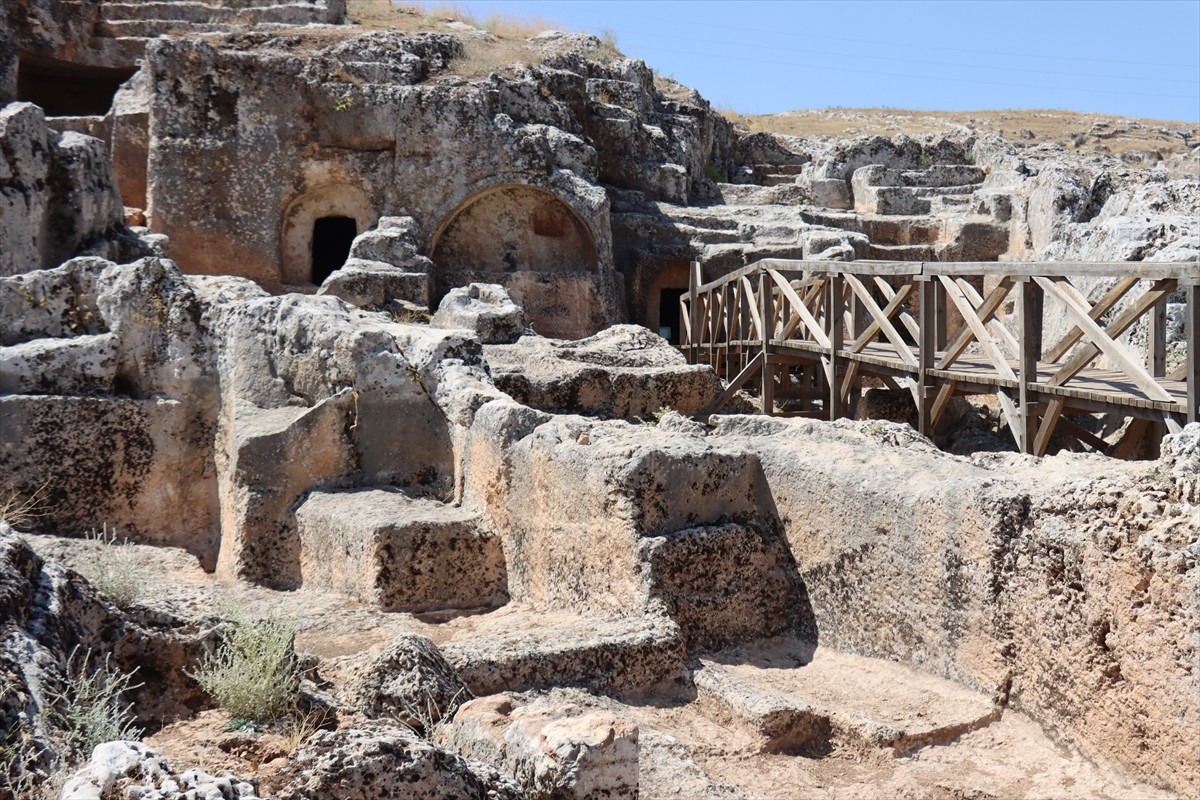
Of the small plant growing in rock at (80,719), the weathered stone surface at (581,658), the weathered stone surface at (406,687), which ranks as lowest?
the weathered stone surface at (581,658)

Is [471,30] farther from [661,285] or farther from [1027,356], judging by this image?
[1027,356]

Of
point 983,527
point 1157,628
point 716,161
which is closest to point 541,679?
point 983,527

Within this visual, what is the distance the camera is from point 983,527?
4.18m

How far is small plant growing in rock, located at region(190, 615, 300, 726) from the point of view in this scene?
349cm

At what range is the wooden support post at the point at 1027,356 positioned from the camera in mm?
7457

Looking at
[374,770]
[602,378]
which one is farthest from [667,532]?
[602,378]

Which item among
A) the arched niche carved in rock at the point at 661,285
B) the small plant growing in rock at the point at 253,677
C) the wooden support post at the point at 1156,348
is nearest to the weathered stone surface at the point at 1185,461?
the small plant growing in rock at the point at 253,677

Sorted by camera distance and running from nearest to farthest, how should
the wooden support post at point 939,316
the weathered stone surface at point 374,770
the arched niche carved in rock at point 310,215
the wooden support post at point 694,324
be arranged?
the weathered stone surface at point 374,770, the wooden support post at point 939,316, the wooden support post at point 694,324, the arched niche carved in rock at point 310,215

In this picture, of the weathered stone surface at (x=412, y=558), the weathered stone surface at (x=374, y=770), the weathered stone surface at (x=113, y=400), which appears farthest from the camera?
the weathered stone surface at (x=113, y=400)

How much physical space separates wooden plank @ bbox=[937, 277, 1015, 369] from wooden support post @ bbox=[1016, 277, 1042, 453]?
99 mm

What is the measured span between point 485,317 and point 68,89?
18.1m

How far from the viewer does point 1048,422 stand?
7.37 meters

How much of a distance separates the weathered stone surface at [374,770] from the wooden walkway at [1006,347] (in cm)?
522

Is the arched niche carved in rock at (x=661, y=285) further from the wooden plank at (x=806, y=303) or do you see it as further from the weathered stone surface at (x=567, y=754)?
the weathered stone surface at (x=567, y=754)
